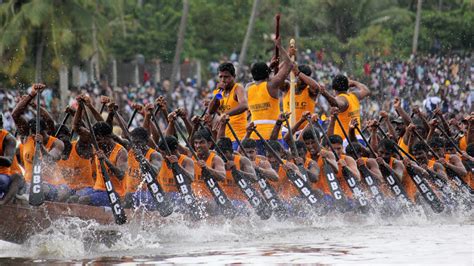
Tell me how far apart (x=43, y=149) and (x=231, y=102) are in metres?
2.64

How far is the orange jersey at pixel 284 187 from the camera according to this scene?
15102 millimetres

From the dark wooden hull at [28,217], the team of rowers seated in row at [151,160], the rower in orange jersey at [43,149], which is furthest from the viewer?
the rower in orange jersey at [43,149]

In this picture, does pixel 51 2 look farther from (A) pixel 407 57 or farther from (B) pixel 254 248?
(B) pixel 254 248

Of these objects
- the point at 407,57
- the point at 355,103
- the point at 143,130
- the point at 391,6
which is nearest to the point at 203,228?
the point at 143,130

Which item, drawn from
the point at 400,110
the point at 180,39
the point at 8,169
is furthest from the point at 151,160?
the point at 180,39

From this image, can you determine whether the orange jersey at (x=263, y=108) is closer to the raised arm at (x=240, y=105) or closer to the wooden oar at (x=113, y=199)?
the raised arm at (x=240, y=105)

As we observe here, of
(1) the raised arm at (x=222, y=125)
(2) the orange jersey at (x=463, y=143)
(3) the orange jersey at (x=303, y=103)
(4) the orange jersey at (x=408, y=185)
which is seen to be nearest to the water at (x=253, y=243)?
(4) the orange jersey at (x=408, y=185)

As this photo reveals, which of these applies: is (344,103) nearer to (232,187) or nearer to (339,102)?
(339,102)

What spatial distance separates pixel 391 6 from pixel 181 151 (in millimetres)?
33720

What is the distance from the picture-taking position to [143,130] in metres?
14.1

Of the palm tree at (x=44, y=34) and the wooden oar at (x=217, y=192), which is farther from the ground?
the wooden oar at (x=217, y=192)

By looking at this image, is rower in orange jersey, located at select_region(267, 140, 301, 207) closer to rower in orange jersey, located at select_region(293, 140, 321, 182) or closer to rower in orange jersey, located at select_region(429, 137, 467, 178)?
rower in orange jersey, located at select_region(293, 140, 321, 182)

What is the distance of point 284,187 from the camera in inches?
598

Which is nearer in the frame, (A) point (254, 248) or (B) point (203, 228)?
(A) point (254, 248)
